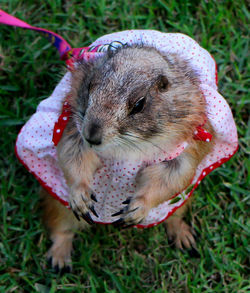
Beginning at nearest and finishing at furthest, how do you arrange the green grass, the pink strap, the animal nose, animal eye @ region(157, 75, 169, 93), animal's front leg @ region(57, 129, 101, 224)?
the animal nose < animal eye @ region(157, 75, 169, 93) < animal's front leg @ region(57, 129, 101, 224) < the pink strap < the green grass

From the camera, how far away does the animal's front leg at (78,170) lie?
2.54 meters

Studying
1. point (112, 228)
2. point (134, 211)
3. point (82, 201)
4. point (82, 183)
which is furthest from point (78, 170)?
point (112, 228)

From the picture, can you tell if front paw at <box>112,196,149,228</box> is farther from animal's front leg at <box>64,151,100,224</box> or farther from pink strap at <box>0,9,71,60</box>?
pink strap at <box>0,9,71,60</box>

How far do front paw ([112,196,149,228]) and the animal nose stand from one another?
0.75 m

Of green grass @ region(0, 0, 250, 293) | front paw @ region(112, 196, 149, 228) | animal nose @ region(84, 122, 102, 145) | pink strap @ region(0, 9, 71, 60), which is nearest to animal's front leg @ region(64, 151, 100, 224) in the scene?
front paw @ region(112, 196, 149, 228)

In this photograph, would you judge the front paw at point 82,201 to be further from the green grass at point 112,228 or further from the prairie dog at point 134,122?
the green grass at point 112,228

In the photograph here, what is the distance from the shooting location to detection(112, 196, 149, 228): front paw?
8.46 ft

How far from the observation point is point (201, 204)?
11.0 ft

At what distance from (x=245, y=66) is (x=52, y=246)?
220 centimetres

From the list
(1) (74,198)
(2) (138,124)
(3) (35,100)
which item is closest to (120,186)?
(1) (74,198)

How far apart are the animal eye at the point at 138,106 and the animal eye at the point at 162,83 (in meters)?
0.14

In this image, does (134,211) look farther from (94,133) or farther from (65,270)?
(65,270)

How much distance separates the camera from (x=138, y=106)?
2.03 meters

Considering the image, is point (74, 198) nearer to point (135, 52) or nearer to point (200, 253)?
point (135, 52)
